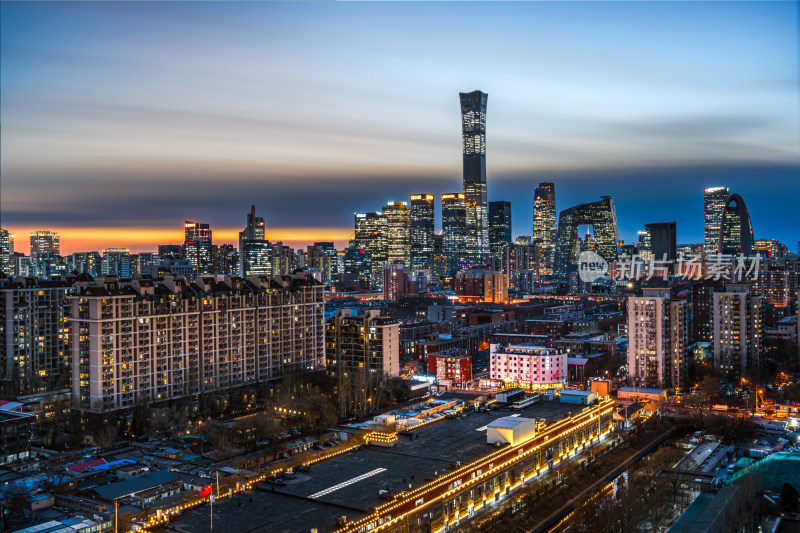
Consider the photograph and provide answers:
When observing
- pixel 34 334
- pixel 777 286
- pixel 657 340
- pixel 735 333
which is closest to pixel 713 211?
pixel 777 286

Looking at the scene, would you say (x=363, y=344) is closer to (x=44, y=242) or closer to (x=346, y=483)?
(x=346, y=483)

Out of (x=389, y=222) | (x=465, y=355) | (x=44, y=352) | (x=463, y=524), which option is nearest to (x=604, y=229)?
(x=389, y=222)

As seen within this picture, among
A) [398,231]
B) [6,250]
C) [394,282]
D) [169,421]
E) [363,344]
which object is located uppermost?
[398,231]

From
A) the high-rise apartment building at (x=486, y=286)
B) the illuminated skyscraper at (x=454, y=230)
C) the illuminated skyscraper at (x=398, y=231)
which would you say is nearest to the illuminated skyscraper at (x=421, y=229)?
the illuminated skyscraper at (x=398, y=231)

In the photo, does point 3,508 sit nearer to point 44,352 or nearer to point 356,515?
point 356,515

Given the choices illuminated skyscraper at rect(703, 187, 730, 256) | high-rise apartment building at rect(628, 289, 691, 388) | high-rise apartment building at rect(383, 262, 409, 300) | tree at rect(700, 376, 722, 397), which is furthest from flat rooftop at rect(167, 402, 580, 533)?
illuminated skyscraper at rect(703, 187, 730, 256)

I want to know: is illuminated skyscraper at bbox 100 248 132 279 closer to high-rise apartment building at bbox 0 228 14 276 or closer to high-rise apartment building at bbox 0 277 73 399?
high-rise apartment building at bbox 0 228 14 276
